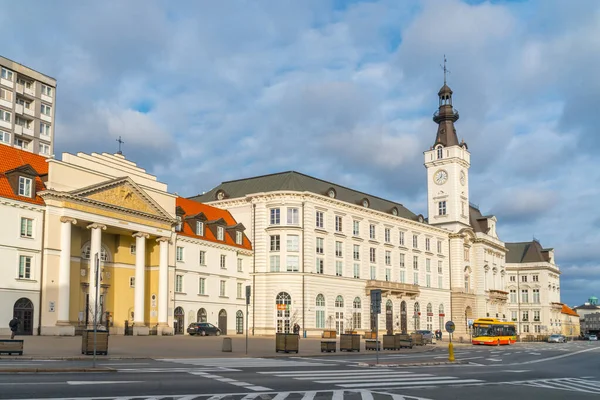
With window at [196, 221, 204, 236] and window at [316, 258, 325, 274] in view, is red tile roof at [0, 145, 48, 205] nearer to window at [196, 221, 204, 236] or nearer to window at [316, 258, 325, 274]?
window at [196, 221, 204, 236]

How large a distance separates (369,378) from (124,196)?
36399mm

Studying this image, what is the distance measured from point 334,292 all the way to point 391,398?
56958mm

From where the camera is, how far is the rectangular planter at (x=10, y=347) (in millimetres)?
26047

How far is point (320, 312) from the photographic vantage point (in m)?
70.8

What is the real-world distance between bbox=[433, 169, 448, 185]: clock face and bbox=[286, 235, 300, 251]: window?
39.6 metres

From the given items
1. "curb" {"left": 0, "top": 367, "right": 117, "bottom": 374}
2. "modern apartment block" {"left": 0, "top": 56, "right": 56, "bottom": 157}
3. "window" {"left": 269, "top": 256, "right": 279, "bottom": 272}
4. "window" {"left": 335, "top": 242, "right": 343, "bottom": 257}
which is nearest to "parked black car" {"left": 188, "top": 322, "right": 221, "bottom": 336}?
"window" {"left": 269, "top": 256, "right": 279, "bottom": 272}

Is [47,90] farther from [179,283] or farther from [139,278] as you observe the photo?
[139,278]

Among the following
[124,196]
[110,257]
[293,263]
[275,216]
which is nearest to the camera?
[124,196]

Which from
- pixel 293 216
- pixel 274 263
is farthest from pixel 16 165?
pixel 293 216

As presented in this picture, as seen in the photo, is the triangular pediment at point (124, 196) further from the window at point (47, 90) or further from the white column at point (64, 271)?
the window at point (47, 90)

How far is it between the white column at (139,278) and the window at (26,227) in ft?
32.8

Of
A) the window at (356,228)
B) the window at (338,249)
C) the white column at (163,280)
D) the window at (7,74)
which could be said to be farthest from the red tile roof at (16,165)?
the window at (356,228)

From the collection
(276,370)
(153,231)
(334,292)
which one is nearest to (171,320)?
(153,231)

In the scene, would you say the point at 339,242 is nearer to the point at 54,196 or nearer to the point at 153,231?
the point at 153,231
